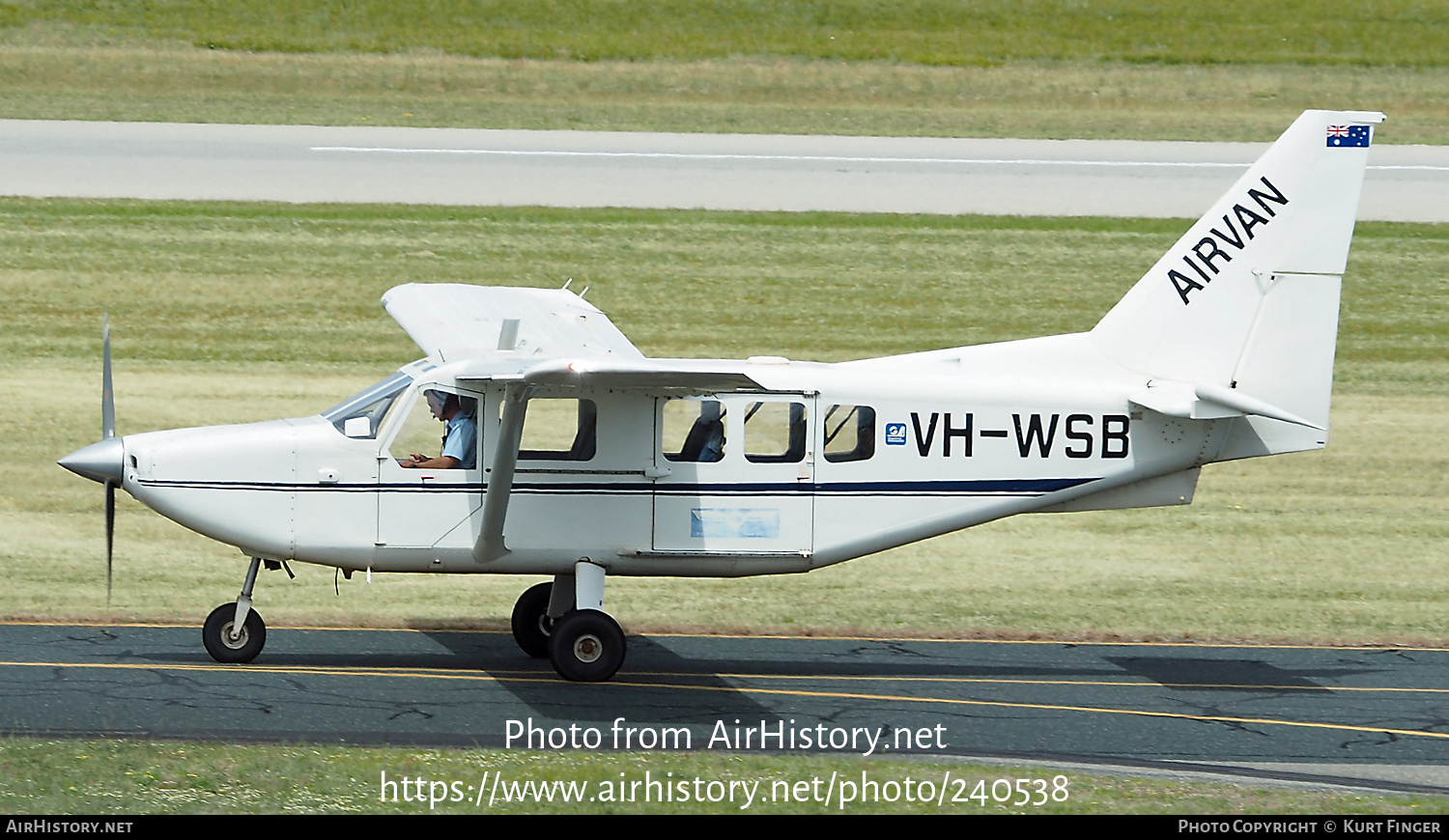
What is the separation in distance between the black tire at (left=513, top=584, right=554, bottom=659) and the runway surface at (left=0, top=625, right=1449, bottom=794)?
0.79ft

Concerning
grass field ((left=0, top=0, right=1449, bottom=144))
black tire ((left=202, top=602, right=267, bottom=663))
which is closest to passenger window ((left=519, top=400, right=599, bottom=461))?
black tire ((left=202, top=602, right=267, bottom=663))

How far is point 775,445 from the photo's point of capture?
42.5 feet

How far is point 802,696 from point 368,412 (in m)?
3.91

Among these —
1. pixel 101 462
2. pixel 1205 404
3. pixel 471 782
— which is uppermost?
pixel 1205 404

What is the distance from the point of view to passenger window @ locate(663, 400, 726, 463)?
42.1ft

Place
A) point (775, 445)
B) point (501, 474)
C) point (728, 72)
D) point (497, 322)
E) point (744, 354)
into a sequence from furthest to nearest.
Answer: point (728, 72) → point (744, 354) → point (497, 322) → point (775, 445) → point (501, 474)

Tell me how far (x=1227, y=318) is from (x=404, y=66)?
67.9 ft

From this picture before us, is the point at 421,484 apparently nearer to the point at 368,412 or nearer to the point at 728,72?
the point at 368,412

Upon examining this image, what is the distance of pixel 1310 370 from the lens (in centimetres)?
1350

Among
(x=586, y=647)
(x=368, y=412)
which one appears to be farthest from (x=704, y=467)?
(x=368, y=412)

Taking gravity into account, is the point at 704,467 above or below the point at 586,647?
above

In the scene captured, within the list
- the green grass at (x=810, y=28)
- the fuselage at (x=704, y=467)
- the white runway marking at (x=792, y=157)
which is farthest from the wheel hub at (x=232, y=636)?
the green grass at (x=810, y=28)
